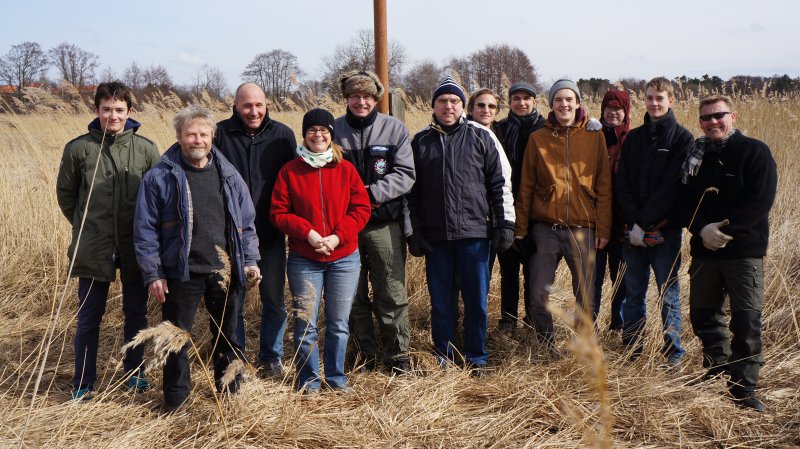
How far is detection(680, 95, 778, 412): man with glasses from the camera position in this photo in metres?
3.35

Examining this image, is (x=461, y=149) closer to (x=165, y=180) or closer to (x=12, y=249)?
(x=165, y=180)

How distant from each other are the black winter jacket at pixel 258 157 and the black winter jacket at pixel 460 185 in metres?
0.90

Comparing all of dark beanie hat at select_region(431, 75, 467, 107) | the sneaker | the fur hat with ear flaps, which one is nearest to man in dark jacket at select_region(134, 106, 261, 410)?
the sneaker

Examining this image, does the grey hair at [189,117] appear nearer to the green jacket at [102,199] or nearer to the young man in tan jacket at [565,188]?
the green jacket at [102,199]

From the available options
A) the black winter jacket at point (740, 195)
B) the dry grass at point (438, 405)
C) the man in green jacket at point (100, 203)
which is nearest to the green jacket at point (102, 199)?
the man in green jacket at point (100, 203)

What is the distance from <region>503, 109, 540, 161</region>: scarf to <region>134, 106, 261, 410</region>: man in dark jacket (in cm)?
203

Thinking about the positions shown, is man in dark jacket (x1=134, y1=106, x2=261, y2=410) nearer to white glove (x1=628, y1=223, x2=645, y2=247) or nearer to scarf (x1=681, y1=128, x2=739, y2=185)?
white glove (x1=628, y1=223, x2=645, y2=247)

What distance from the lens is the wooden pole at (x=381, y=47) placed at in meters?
4.94

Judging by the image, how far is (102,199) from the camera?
3.46 metres

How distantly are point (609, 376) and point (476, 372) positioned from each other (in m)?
0.85

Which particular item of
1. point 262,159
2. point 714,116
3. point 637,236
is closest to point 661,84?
point 714,116

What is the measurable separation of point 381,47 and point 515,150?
4.88 feet

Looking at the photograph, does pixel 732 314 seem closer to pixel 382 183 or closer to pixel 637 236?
pixel 637 236

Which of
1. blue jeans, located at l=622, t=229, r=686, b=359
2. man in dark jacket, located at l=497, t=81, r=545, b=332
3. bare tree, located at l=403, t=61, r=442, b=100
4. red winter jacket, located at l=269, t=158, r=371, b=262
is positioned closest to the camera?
red winter jacket, located at l=269, t=158, r=371, b=262
